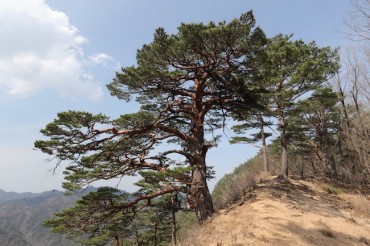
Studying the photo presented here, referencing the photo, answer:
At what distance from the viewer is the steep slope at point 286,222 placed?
9695 millimetres

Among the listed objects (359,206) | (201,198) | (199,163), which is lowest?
(359,206)

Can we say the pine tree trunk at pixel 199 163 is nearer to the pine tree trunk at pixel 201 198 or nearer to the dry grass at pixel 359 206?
the pine tree trunk at pixel 201 198

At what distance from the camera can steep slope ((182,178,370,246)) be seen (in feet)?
31.8

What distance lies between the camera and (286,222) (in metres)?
10.9

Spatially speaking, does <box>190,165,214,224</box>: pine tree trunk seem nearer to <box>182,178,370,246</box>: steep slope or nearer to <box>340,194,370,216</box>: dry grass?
<box>182,178,370,246</box>: steep slope

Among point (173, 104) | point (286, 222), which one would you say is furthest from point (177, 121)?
point (286, 222)

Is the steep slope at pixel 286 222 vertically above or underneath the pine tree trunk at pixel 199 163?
underneath

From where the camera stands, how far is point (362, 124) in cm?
2031

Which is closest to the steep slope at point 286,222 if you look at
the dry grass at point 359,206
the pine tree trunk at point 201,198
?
the dry grass at point 359,206

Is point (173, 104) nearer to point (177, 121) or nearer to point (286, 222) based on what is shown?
point (177, 121)

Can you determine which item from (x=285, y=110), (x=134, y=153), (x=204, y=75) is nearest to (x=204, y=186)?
(x=134, y=153)

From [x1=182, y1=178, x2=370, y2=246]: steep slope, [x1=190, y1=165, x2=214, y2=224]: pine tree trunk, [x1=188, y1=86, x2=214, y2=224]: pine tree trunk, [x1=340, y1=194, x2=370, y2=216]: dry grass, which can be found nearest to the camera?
[x1=182, y1=178, x2=370, y2=246]: steep slope

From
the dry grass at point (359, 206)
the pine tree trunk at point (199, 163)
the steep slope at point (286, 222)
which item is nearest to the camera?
the steep slope at point (286, 222)

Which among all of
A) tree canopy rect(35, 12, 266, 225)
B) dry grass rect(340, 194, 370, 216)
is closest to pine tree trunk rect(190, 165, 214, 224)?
tree canopy rect(35, 12, 266, 225)
